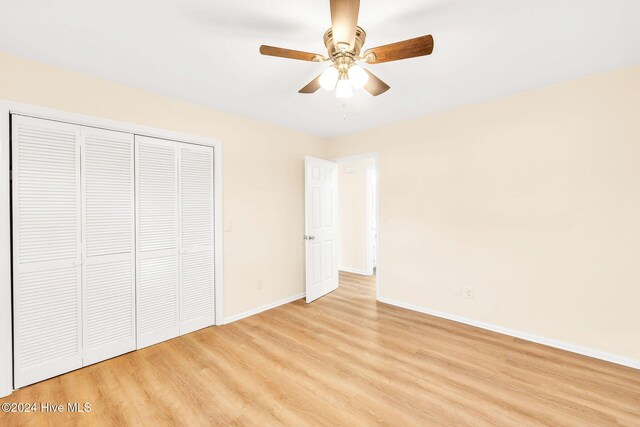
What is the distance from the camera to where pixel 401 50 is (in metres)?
1.50

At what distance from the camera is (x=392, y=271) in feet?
12.4

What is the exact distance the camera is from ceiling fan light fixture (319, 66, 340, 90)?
5.34 ft

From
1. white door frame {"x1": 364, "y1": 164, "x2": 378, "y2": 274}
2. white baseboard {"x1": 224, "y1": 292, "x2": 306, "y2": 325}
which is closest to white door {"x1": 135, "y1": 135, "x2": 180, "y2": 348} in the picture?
white baseboard {"x1": 224, "y1": 292, "x2": 306, "y2": 325}

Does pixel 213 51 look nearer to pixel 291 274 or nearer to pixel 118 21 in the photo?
pixel 118 21

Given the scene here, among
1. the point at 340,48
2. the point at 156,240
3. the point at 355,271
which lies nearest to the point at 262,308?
the point at 156,240

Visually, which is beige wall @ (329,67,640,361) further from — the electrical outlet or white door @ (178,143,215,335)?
white door @ (178,143,215,335)

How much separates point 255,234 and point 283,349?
1.43m

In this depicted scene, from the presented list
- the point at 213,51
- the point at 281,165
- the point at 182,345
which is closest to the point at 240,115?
the point at 281,165

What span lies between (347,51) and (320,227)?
109 inches

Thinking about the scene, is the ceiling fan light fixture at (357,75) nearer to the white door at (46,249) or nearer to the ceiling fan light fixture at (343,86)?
the ceiling fan light fixture at (343,86)

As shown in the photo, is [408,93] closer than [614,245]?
No

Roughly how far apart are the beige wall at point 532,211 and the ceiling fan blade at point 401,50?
76.3 inches

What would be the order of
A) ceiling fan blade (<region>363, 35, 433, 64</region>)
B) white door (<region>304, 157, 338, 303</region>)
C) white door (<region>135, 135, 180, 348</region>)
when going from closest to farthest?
ceiling fan blade (<region>363, 35, 433, 64</region>)
white door (<region>135, 135, 180, 348</region>)
white door (<region>304, 157, 338, 303</region>)

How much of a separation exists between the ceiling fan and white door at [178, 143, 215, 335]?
1.78 meters
